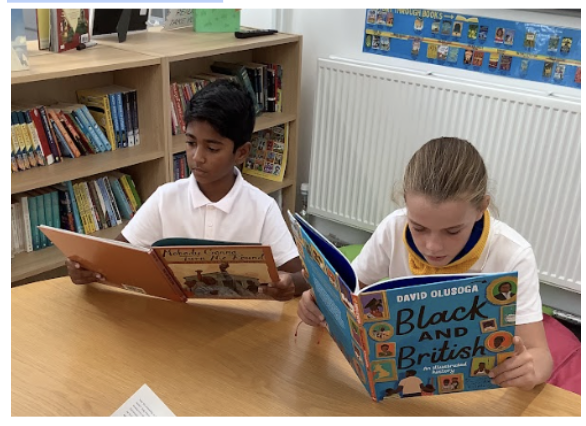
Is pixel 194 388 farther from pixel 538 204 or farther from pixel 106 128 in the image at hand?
pixel 538 204

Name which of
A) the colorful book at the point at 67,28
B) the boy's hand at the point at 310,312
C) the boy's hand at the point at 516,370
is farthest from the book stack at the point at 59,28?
the boy's hand at the point at 516,370

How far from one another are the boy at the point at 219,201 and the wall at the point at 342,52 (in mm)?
1319

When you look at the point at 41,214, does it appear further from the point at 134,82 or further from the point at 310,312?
the point at 310,312

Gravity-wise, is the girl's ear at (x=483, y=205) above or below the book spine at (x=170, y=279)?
above

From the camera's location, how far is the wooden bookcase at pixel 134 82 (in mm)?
2105

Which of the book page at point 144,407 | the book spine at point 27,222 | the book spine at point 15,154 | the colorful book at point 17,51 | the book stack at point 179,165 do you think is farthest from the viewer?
the book stack at point 179,165

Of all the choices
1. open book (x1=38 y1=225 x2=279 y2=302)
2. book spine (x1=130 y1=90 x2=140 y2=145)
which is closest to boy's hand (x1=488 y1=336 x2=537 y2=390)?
open book (x1=38 y1=225 x2=279 y2=302)

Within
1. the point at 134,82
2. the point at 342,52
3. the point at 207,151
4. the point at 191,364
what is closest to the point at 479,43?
the point at 342,52

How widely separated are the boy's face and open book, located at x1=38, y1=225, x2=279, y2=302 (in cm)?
36

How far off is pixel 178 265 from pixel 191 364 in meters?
0.19

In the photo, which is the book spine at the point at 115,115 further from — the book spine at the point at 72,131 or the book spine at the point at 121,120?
the book spine at the point at 72,131

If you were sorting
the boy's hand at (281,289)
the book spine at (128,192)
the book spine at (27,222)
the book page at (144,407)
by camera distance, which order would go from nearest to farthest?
1. the book page at (144,407)
2. the boy's hand at (281,289)
3. the book spine at (27,222)
4. the book spine at (128,192)

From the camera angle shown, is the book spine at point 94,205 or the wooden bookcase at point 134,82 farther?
the book spine at point 94,205

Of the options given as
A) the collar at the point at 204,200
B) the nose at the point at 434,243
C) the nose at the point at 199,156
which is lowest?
the collar at the point at 204,200
